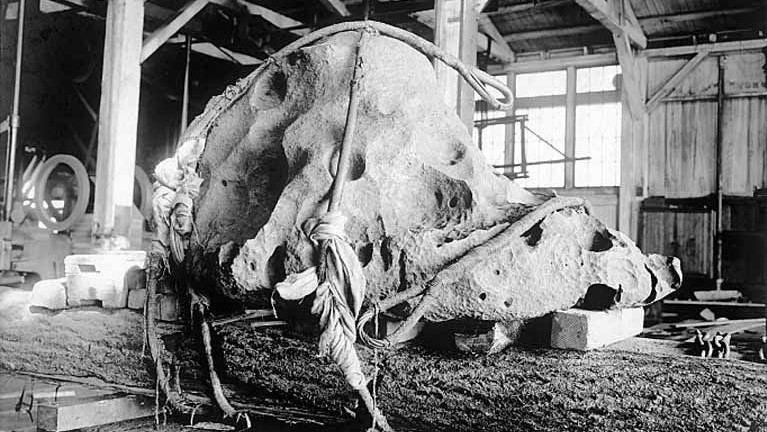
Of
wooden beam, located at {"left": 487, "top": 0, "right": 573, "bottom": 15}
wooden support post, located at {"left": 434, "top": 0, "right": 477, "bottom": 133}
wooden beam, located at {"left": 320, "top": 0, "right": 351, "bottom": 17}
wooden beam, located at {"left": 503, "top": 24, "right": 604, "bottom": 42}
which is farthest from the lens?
wooden beam, located at {"left": 503, "top": 24, "right": 604, "bottom": 42}

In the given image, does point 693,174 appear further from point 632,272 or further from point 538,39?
point 632,272

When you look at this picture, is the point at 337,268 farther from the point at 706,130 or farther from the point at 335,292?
the point at 706,130

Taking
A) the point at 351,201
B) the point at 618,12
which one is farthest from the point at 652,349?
the point at 618,12

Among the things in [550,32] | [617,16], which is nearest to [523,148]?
[550,32]

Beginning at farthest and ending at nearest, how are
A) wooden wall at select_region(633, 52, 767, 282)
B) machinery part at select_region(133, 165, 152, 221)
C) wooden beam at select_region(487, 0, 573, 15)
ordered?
1. machinery part at select_region(133, 165, 152, 221)
2. wooden wall at select_region(633, 52, 767, 282)
3. wooden beam at select_region(487, 0, 573, 15)

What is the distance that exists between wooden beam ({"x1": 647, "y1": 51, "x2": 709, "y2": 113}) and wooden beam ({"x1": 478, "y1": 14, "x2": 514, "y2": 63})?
2.20m

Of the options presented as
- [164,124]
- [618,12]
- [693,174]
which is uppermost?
[618,12]

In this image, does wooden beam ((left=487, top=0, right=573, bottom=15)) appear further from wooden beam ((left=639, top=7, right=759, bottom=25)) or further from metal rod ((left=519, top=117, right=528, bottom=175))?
metal rod ((left=519, top=117, right=528, bottom=175))

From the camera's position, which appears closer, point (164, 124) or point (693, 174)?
point (693, 174)

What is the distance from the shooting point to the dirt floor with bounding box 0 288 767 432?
1902 millimetres

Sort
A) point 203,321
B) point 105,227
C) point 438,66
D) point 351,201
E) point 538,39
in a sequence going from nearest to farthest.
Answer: point 351,201
point 203,321
point 438,66
point 105,227
point 538,39

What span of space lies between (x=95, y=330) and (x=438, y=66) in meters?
2.50

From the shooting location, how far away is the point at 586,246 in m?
2.25

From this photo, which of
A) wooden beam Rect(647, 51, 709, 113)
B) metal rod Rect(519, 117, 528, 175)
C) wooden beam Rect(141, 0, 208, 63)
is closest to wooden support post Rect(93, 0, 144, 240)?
wooden beam Rect(141, 0, 208, 63)
